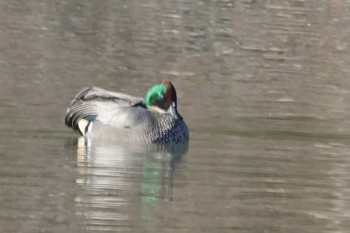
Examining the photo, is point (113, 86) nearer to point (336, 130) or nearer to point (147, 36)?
point (336, 130)

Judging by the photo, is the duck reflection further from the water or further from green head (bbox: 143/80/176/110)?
green head (bbox: 143/80/176/110)

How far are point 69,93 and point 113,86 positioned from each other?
1.38 meters

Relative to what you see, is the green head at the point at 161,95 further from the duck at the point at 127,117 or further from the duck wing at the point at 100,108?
the duck wing at the point at 100,108

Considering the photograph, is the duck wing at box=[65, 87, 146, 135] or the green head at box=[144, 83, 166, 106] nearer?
the duck wing at box=[65, 87, 146, 135]

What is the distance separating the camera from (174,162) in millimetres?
14641

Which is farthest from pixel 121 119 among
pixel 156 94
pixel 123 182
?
pixel 123 182

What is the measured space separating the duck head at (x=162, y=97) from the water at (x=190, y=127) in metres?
0.54

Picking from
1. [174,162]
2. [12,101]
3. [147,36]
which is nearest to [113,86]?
[12,101]

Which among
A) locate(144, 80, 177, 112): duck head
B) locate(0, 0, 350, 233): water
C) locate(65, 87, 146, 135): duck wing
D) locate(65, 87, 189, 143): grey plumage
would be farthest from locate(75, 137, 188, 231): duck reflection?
locate(144, 80, 177, 112): duck head

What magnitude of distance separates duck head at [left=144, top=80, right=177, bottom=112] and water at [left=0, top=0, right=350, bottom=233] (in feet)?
1.77

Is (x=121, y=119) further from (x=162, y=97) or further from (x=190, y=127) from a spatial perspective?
(x=190, y=127)

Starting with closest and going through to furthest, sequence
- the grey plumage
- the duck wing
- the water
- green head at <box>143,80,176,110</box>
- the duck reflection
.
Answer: the duck reflection → the water → the grey plumage → the duck wing → green head at <box>143,80,176,110</box>

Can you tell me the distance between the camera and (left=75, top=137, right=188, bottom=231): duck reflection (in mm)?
11711

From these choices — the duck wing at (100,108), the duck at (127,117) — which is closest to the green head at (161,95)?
the duck at (127,117)
